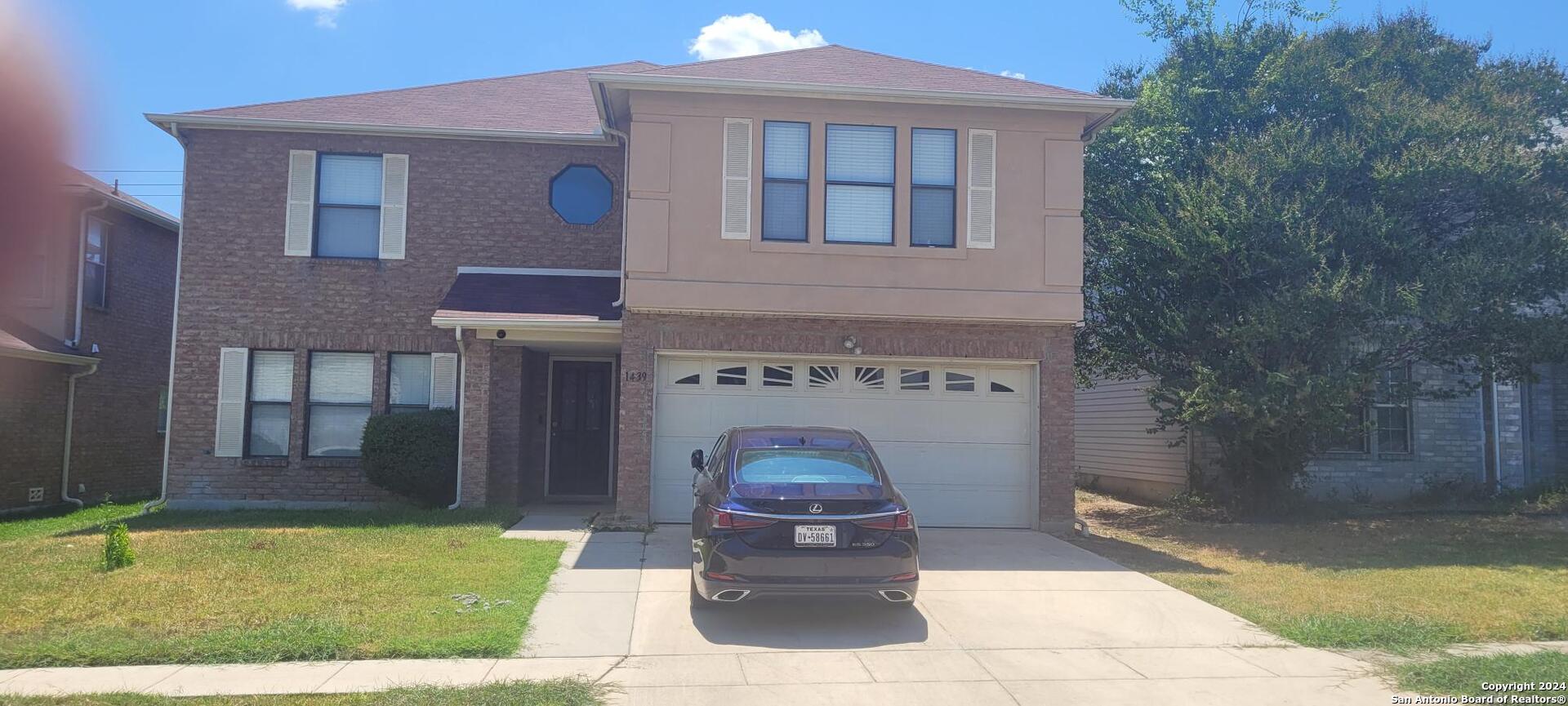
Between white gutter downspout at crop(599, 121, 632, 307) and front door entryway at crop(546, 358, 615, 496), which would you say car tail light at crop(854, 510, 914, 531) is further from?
front door entryway at crop(546, 358, 615, 496)

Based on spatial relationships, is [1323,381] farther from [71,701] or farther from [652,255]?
[71,701]

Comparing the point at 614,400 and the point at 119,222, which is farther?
the point at 119,222

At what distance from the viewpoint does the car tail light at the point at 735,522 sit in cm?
732

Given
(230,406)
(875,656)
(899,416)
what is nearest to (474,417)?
(230,406)

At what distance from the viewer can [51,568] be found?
8953mm

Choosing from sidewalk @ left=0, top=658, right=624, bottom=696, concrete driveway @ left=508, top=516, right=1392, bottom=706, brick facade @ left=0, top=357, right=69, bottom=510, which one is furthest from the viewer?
brick facade @ left=0, top=357, right=69, bottom=510

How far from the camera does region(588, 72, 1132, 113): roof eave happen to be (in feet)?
37.6

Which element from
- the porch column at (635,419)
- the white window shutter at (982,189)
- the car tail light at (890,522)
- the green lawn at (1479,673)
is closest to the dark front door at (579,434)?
the porch column at (635,419)

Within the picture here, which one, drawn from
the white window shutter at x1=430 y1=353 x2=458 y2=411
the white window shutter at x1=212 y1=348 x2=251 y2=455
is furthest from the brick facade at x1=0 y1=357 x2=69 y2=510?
the white window shutter at x1=430 y1=353 x2=458 y2=411

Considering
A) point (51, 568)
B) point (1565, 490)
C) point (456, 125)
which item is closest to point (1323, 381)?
point (1565, 490)

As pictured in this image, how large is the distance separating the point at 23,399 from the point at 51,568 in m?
6.50

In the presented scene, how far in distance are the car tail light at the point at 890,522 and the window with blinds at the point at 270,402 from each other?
31.7ft

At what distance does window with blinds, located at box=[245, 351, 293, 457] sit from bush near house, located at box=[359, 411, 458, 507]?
1598 mm

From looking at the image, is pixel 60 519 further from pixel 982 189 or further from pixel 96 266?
pixel 982 189
